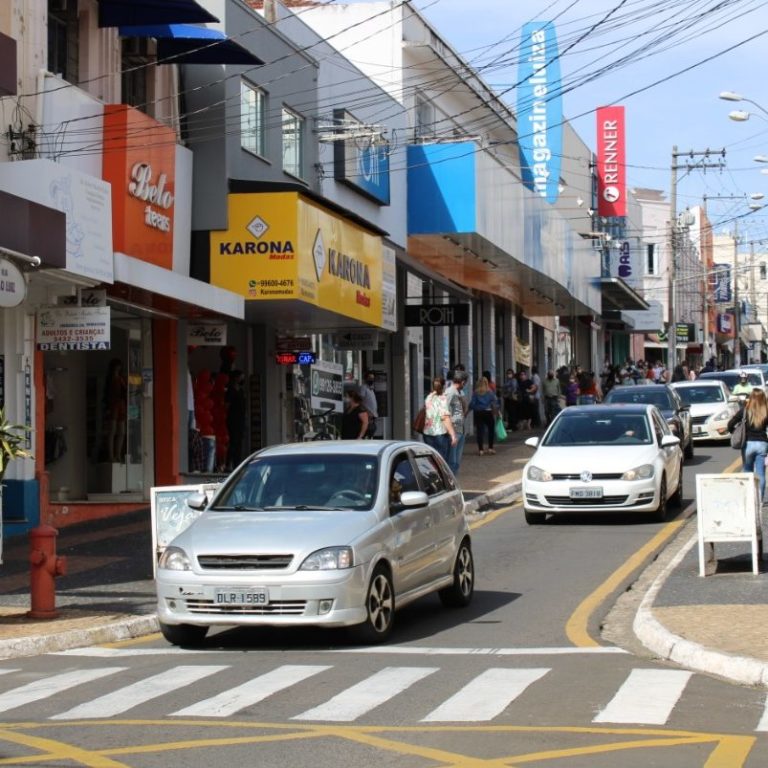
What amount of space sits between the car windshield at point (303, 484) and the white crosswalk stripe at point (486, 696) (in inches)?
92.9

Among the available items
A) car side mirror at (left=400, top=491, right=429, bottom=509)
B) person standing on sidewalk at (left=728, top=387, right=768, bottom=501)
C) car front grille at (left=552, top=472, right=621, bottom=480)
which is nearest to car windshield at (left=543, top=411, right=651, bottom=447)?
car front grille at (left=552, top=472, right=621, bottom=480)

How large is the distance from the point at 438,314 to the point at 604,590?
57.8ft

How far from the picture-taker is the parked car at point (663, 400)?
1128 inches

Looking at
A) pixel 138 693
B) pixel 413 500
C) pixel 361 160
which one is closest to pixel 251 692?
pixel 138 693

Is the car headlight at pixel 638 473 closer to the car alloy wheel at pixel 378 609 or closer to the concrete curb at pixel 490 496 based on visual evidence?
the concrete curb at pixel 490 496

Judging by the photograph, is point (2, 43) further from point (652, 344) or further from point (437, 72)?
point (652, 344)

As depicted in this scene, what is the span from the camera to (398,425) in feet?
109

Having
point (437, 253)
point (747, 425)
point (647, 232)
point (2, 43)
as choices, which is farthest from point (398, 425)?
point (647, 232)

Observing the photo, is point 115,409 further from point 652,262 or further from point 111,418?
point 652,262

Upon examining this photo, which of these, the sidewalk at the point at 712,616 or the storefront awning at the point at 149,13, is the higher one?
the storefront awning at the point at 149,13

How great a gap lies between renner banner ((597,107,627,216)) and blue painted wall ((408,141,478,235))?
26.3m

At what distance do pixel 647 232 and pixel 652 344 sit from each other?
21.5 ft

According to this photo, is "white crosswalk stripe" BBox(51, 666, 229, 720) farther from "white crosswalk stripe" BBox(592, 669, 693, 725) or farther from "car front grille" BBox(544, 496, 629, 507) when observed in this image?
"car front grille" BBox(544, 496, 629, 507)

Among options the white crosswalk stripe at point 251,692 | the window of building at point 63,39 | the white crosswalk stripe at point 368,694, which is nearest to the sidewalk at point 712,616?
the white crosswalk stripe at point 368,694
